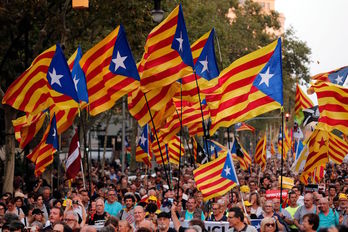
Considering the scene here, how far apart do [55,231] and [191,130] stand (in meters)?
9.76

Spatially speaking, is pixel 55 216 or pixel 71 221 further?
pixel 55 216

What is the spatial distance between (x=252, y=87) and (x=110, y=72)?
2.40 meters

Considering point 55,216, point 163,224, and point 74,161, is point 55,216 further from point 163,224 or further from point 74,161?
point 74,161

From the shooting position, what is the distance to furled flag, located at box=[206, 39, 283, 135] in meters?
14.4

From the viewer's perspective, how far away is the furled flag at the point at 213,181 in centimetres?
1362

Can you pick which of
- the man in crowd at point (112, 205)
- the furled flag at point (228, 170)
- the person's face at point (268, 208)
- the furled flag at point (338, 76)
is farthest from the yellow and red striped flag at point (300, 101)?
the person's face at point (268, 208)

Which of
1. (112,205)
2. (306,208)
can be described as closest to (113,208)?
(112,205)

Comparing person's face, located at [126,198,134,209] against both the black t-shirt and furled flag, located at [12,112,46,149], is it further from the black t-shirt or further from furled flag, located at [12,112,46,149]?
Answer: furled flag, located at [12,112,46,149]

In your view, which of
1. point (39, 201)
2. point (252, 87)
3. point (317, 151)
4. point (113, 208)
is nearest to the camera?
point (252, 87)

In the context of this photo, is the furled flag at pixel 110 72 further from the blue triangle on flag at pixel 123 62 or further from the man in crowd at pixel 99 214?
the man in crowd at pixel 99 214

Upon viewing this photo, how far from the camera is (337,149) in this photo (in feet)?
67.3

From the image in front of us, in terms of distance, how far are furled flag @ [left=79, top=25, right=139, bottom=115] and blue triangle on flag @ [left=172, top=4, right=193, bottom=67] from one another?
80 centimetres

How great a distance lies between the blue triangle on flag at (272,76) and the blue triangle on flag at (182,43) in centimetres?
121

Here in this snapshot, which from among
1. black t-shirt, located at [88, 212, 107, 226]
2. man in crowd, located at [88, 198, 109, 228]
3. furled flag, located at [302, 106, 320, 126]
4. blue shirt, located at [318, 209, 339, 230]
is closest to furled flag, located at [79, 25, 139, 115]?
man in crowd, located at [88, 198, 109, 228]
